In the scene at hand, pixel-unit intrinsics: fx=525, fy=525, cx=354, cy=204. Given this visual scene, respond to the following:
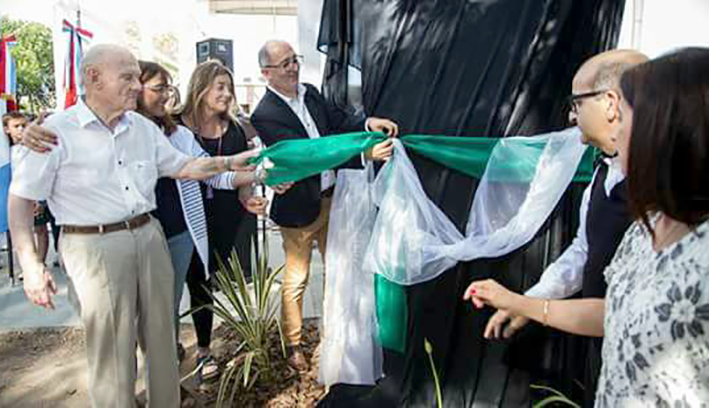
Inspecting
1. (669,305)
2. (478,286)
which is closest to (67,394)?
(478,286)

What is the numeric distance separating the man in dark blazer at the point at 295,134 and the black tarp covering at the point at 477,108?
530mm

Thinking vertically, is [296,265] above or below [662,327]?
below

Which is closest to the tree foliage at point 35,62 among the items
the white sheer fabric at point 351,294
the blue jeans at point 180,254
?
the blue jeans at point 180,254

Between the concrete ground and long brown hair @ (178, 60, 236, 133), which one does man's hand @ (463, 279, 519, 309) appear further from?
long brown hair @ (178, 60, 236, 133)

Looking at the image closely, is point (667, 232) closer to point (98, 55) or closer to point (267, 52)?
point (98, 55)

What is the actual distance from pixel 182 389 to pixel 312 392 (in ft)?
2.42

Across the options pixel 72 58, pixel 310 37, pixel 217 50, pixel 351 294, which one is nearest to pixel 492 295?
pixel 351 294

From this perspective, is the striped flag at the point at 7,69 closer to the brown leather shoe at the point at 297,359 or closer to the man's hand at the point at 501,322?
the brown leather shoe at the point at 297,359

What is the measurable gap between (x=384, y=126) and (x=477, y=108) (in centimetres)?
40

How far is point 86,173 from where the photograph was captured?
2.12m

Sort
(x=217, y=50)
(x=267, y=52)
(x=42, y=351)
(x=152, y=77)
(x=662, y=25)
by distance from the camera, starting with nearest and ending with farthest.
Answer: (x=152, y=77) < (x=267, y=52) < (x=42, y=351) < (x=662, y=25) < (x=217, y=50)

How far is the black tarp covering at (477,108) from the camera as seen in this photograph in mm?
2102

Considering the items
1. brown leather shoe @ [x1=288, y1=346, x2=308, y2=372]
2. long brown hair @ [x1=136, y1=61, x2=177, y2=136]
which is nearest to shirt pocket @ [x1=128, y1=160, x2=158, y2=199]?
long brown hair @ [x1=136, y1=61, x2=177, y2=136]

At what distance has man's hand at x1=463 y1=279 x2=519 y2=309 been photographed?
147cm
